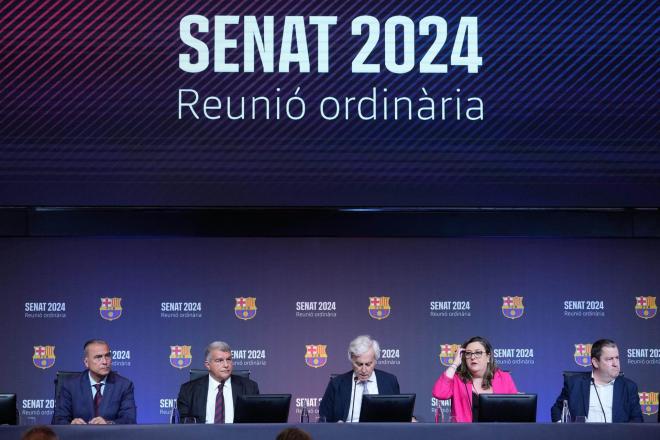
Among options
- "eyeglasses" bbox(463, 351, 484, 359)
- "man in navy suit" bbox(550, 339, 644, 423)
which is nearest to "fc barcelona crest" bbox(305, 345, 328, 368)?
"eyeglasses" bbox(463, 351, 484, 359)

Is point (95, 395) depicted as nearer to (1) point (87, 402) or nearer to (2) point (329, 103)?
(1) point (87, 402)

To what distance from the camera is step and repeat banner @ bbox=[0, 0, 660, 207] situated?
23.2 feet

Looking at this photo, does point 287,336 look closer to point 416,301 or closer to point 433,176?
point 416,301

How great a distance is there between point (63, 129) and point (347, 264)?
244 centimetres

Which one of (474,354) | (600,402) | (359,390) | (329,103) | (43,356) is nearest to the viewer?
(474,354)

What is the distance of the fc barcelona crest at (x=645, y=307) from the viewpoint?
25.1 feet

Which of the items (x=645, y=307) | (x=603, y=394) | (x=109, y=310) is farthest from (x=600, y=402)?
(x=109, y=310)

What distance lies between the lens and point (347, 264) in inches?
303

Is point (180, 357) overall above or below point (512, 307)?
below

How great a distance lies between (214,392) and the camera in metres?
6.06

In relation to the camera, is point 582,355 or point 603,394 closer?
point 603,394

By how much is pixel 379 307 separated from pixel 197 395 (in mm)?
2077

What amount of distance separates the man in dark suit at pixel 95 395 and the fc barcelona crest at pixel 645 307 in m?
4.10

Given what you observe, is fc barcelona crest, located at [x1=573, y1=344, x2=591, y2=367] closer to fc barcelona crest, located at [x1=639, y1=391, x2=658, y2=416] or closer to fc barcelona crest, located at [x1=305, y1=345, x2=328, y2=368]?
fc barcelona crest, located at [x1=639, y1=391, x2=658, y2=416]
